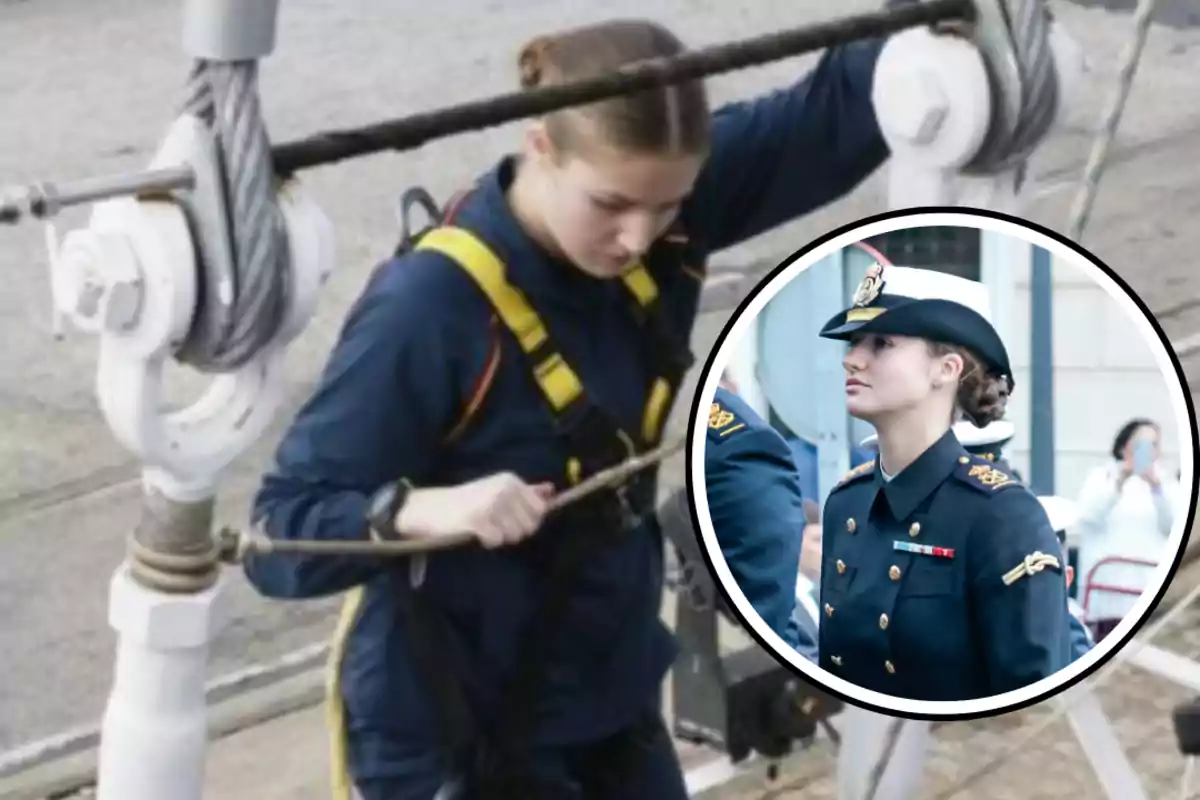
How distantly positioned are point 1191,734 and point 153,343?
837mm

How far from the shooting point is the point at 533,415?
745mm

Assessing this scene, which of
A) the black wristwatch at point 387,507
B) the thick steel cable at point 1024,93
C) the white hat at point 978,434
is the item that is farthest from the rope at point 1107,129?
the black wristwatch at point 387,507

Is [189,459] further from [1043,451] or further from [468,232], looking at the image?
[1043,451]

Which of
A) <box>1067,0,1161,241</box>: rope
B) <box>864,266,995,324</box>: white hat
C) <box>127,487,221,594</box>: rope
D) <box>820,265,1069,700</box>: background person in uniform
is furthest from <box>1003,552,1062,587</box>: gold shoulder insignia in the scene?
<box>127,487,221,594</box>: rope

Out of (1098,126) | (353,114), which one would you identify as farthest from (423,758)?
(1098,126)

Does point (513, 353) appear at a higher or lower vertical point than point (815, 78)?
lower

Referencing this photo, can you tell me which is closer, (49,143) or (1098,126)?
(49,143)

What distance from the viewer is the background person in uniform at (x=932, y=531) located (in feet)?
2.55

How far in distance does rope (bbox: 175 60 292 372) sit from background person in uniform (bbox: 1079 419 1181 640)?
1.24 ft

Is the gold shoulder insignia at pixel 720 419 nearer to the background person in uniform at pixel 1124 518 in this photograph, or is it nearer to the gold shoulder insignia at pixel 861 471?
the gold shoulder insignia at pixel 861 471

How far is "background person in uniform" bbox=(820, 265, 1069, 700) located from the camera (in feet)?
2.55

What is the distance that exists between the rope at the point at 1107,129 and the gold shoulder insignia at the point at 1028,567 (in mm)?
217

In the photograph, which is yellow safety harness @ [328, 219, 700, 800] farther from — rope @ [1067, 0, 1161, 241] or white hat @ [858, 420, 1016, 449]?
rope @ [1067, 0, 1161, 241]

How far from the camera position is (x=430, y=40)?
82cm
